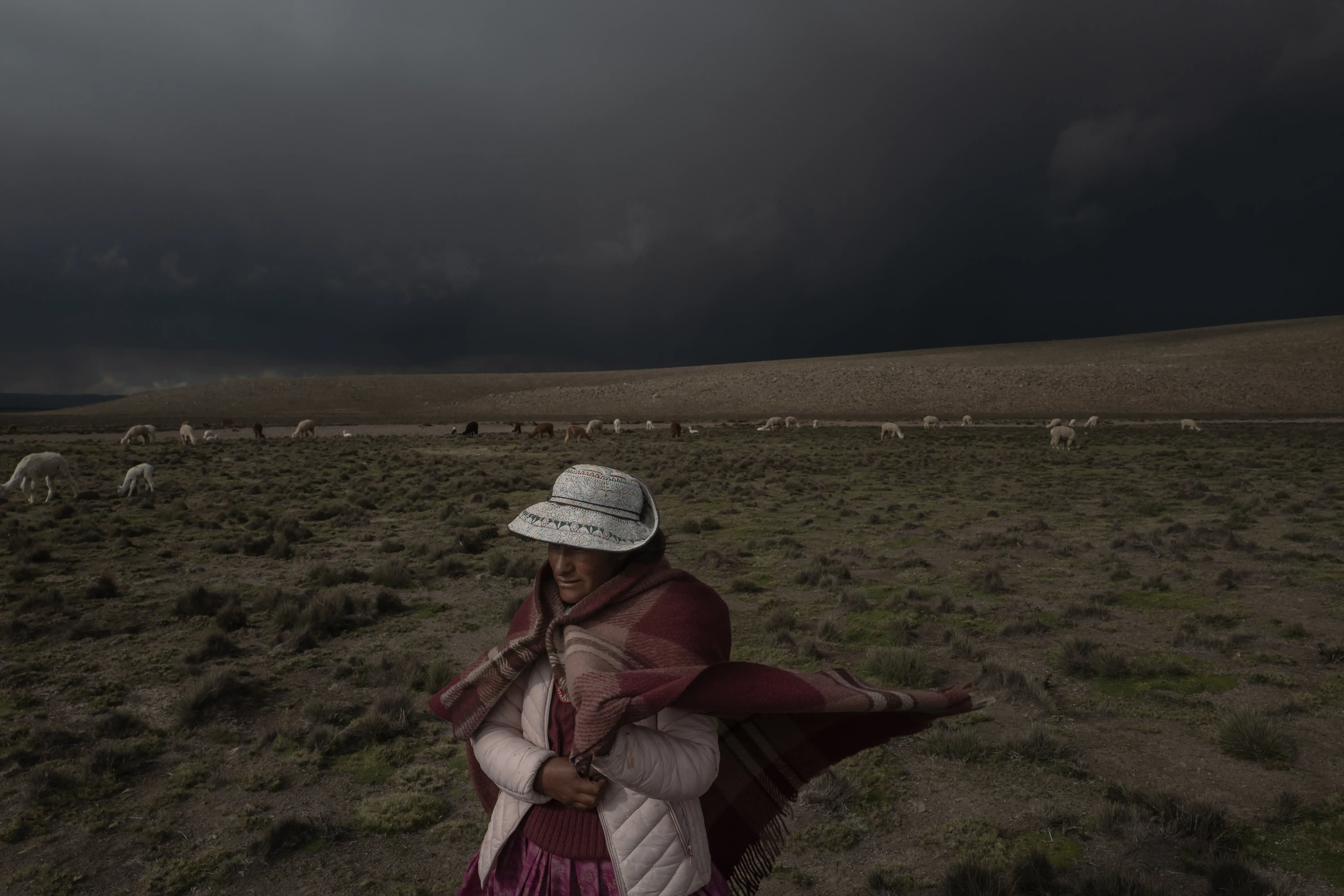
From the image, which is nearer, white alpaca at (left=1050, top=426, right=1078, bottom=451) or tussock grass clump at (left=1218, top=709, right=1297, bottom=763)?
tussock grass clump at (left=1218, top=709, right=1297, bottom=763)

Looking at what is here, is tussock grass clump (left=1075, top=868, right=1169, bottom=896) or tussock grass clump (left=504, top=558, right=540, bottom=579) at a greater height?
tussock grass clump (left=1075, top=868, right=1169, bottom=896)

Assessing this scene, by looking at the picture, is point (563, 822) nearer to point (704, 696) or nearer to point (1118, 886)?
point (704, 696)

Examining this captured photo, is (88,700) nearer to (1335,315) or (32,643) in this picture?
(32,643)

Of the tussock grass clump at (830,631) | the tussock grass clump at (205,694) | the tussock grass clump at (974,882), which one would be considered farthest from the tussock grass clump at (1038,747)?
the tussock grass clump at (205,694)

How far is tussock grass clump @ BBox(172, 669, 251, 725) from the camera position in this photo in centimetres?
584

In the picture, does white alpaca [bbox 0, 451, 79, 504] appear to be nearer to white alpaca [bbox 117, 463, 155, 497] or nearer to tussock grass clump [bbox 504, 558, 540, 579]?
white alpaca [bbox 117, 463, 155, 497]

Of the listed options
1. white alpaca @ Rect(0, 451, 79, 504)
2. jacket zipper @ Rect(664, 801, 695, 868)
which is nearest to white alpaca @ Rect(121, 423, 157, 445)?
white alpaca @ Rect(0, 451, 79, 504)

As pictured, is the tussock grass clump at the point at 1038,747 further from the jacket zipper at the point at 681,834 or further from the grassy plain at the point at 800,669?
the jacket zipper at the point at 681,834

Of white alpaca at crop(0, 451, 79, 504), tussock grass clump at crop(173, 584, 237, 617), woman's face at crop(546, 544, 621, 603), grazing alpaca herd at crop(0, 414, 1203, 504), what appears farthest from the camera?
grazing alpaca herd at crop(0, 414, 1203, 504)

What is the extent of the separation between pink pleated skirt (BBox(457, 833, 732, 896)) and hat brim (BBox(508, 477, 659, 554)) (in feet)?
3.11

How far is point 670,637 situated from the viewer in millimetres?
2025

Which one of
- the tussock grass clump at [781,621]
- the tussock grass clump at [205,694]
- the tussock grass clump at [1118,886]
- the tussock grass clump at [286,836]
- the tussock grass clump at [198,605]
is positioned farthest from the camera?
the tussock grass clump at [198,605]

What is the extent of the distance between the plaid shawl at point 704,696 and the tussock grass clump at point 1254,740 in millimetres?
4275

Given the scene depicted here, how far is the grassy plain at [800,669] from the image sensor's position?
13.3 ft
